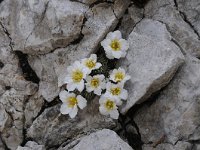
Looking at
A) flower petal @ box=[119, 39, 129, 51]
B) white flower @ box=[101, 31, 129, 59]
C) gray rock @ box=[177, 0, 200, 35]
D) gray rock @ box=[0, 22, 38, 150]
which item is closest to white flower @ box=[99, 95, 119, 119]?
white flower @ box=[101, 31, 129, 59]

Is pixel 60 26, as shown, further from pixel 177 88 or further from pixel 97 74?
pixel 177 88

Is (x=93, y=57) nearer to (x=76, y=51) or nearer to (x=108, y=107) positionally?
(x=76, y=51)

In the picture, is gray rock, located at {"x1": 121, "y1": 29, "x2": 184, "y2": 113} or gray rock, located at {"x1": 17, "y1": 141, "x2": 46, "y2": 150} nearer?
gray rock, located at {"x1": 121, "y1": 29, "x2": 184, "y2": 113}

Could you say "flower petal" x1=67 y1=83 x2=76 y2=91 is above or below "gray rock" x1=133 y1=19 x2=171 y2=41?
below

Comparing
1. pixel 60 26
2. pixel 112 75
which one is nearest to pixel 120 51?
pixel 112 75

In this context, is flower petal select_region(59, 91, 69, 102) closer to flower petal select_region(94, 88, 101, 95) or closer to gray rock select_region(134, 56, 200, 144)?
flower petal select_region(94, 88, 101, 95)

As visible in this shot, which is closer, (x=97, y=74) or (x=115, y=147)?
(x=115, y=147)

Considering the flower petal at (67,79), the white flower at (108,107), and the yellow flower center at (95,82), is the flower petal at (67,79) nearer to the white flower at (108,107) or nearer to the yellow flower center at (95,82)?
the yellow flower center at (95,82)
